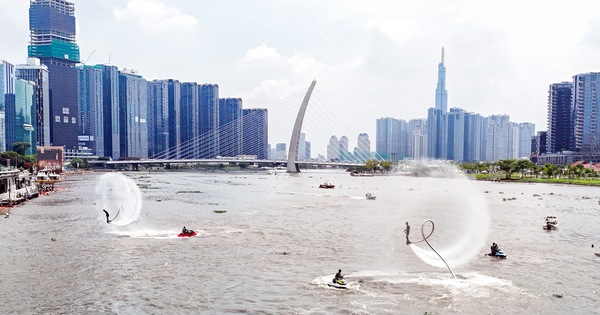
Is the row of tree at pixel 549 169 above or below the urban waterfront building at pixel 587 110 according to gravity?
below

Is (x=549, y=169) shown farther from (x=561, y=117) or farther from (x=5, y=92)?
(x=5, y=92)

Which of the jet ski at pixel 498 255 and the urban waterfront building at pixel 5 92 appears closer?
the jet ski at pixel 498 255

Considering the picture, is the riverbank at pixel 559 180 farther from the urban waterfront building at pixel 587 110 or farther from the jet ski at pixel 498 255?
the urban waterfront building at pixel 587 110

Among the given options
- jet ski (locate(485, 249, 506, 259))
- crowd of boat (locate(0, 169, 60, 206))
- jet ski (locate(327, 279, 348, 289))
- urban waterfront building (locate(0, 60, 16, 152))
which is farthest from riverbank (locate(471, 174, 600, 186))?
urban waterfront building (locate(0, 60, 16, 152))

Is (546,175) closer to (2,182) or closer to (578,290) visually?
(578,290)

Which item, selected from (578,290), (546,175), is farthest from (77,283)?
(546,175)

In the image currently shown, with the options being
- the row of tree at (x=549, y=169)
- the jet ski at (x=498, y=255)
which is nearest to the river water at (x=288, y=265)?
the jet ski at (x=498, y=255)

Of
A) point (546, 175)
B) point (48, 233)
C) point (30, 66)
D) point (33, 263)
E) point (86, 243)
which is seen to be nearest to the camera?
point (33, 263)
